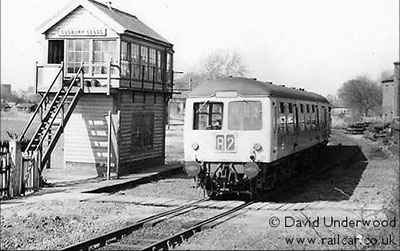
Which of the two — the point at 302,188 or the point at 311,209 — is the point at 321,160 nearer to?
the point at 302,188

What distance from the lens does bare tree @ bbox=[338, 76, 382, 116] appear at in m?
72.7

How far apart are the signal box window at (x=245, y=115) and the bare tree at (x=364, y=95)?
59.9 meters

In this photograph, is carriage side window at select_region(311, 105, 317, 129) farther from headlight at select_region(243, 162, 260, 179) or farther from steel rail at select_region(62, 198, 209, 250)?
steel rail at select_region(62, 198, 209, 250)

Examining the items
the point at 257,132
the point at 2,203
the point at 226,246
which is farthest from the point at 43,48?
the point at 226,246

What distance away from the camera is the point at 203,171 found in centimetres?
1425

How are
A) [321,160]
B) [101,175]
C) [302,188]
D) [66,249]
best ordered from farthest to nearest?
[321,160] < [101,175] < [302,188] < [66,249]

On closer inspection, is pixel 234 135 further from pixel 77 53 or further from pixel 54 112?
pixel 77 53

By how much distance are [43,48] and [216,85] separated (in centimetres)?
843

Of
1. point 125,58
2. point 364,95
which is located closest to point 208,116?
point 125,58

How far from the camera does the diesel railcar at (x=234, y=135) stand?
549 inches

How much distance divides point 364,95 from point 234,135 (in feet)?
211

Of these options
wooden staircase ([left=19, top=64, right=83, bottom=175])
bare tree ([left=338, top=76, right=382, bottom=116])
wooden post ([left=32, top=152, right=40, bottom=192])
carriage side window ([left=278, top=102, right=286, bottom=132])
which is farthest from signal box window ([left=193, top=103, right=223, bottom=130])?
bare tree ([left=338, top=76, right=382, bottom=116])

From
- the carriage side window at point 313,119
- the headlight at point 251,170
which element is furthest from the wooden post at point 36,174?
the carriage side window at point 313,119

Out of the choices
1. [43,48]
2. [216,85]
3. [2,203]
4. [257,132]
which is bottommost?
[2,203]
